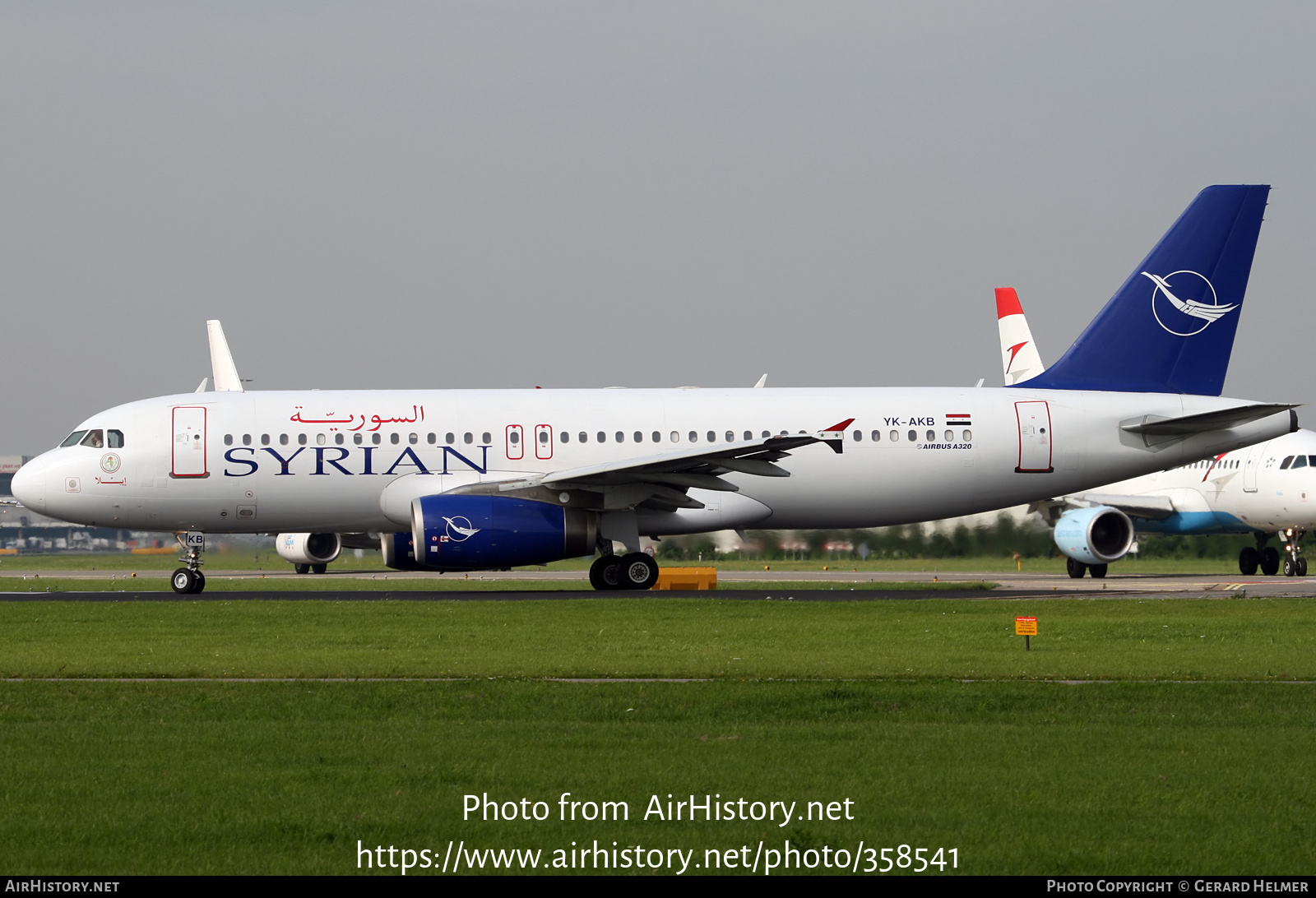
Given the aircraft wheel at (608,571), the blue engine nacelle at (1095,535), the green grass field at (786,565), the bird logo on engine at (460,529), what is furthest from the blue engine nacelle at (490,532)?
the green grass field at (786,565)

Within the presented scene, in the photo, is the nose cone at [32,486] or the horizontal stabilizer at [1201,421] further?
the nose cone at [32,486]

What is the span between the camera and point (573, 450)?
25.8 metres

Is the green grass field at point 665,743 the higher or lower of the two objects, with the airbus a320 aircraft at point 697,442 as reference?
lower

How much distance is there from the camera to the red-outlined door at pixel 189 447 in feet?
83.8

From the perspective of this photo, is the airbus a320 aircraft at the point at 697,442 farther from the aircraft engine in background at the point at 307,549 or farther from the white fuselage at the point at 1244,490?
the aircraft engine in background at the point at 307,549

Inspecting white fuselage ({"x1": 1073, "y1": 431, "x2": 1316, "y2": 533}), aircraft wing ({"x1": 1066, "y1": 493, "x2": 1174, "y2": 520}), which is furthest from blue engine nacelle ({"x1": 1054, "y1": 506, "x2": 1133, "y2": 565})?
aircraft wing ({"x1": 1066, "y1": 493, "x2": 1174, "y2": 520})

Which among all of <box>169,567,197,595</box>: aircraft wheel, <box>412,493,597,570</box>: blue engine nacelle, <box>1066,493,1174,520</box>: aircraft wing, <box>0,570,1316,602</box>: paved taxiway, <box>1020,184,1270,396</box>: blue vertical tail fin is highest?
<box>1020,184,1270,396</box>: blue vertical tail fin

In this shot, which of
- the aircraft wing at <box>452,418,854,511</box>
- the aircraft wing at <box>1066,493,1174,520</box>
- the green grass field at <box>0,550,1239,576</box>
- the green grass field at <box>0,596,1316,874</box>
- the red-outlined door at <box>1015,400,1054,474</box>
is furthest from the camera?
the green grass field at <box>0,550,1239,576</box>

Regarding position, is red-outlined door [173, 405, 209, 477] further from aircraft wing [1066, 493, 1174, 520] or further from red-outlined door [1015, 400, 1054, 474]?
aircraft wing [1066, 493, 1174, 520]

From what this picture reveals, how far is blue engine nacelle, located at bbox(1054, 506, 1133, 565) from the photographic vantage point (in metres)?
32.9

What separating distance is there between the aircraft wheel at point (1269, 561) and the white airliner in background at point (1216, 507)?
0.02 m

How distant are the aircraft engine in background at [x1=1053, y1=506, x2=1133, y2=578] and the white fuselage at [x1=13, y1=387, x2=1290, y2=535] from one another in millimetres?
6308

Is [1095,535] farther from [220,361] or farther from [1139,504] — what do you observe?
[220,361]
